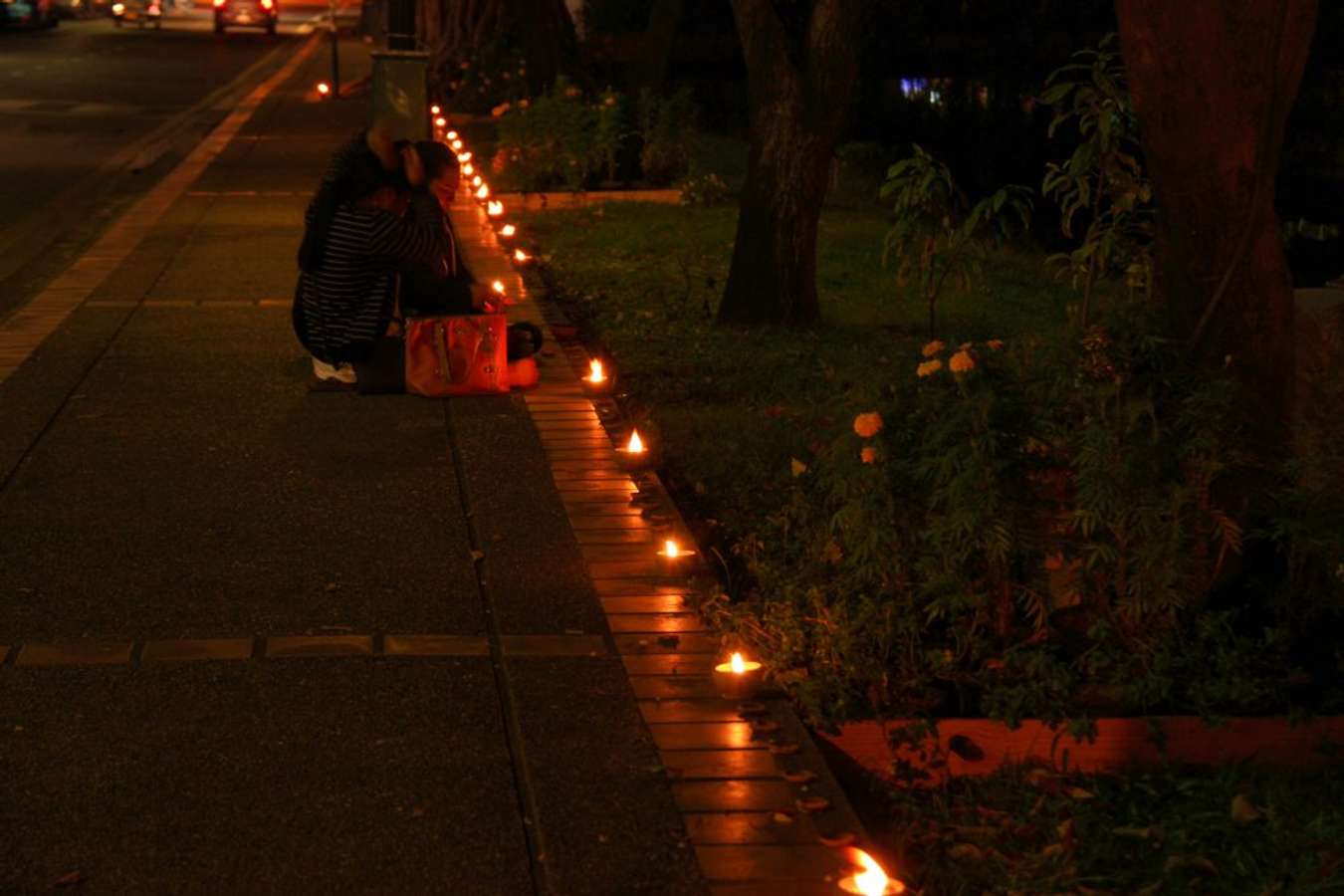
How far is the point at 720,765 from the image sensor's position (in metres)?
4.55

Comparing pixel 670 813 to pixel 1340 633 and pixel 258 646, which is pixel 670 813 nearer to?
pixel 258 646

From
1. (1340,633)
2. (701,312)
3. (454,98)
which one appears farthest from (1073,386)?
(454,98)

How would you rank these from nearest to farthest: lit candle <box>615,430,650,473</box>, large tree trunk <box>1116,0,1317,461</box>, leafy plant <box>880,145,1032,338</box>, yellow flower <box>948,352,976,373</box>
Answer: yellow flower <box>948,352,976,373</box> < large tree trunk <box>1116,0,1317,461</box> < leafy plant <box>880,145,1032,338</box> < lit candle <box>615,430,650,473</box>

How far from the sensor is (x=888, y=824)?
Answer: 444cm

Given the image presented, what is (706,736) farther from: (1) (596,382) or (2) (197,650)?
(1) (596,382)

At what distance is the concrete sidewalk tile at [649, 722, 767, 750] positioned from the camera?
4656mm

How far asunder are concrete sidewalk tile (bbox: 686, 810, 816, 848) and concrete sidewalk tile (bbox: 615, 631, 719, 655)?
3.52ft

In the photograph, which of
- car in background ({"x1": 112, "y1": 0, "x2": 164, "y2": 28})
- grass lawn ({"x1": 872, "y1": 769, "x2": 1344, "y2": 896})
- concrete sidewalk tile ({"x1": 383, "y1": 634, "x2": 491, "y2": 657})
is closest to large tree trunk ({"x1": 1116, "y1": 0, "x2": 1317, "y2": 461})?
grass lawn ({"x1": 872, "y1": 769, "x2": 1344, "y2": 896})

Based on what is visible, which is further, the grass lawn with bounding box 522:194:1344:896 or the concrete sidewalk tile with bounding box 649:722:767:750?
the concrete sidewalk tile with bounding box 649:722:767:750

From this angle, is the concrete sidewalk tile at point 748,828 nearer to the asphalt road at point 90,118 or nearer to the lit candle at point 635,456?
the lit candle at point 635,456

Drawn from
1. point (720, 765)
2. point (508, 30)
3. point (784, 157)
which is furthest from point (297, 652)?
point (508, 30)

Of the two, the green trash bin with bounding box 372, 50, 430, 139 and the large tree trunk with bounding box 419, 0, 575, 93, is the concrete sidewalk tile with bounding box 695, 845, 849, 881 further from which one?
the large tree trunk with bounding box 419, 0, 575, 93

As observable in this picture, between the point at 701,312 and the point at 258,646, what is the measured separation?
20.1ft

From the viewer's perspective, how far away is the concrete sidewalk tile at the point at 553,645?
532cm
